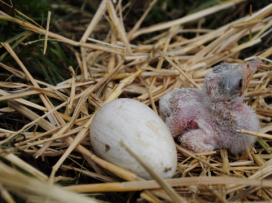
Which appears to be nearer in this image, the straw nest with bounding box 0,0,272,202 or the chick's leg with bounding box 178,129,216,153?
the straw nest with bounding box 0,0,272,202

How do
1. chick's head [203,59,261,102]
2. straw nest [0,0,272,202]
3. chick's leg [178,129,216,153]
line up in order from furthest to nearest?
chick's leg [178,129,216,153] < chick's head [203,59,261,102] < straw nest [0,0,272,202]

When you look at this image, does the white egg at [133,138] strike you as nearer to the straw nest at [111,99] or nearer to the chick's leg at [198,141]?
the straw nest at [111,99]

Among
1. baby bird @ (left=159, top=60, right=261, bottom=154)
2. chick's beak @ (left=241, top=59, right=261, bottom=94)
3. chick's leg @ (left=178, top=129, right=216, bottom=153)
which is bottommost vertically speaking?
chick's leg @ (left=178, top=129, right=216, bottom=153)

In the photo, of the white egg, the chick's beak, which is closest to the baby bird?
the chick's beak

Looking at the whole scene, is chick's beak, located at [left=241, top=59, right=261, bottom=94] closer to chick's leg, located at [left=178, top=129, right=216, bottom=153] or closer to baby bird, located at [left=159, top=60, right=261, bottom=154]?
baby bird, located at [left=159, top=60, right=261, bottom=154]

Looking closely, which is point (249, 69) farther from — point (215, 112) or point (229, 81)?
point (215, 112)

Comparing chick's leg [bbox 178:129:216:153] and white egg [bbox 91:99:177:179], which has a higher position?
white egg [bbox 91:99:177:179]

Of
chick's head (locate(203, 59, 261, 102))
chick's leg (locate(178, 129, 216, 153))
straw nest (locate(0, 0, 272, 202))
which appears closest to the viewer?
straw nest (locate(0, 0, 272, 202))

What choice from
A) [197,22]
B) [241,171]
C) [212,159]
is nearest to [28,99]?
[212,159]
